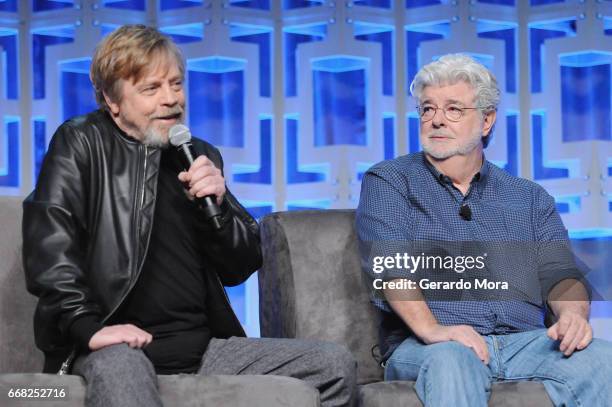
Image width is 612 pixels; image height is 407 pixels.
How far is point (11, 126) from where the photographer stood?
3.67 m

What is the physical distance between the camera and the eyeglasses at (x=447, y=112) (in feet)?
9.07

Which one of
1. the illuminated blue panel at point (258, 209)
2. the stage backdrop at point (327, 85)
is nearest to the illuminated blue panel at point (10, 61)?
the stage backdrop at point (327, 85)

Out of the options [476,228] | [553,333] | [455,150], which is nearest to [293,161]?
[455,150]

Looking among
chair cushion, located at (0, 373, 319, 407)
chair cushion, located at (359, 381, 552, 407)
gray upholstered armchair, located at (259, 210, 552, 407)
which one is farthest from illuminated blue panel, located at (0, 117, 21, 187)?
chair cushion, located at (359, 381, 552, 407)

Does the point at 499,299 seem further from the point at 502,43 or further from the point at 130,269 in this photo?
the point at 502,43

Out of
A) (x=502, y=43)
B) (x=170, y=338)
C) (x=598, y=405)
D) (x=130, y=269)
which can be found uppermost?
(x=502, y=43)

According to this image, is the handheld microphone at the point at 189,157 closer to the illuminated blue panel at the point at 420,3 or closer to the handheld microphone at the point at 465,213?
the handheld microphone at the point at 465,213

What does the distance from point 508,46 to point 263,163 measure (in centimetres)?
96

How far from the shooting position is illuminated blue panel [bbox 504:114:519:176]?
374cm

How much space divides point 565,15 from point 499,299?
1.49m

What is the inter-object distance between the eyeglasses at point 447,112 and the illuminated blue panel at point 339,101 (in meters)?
0.91

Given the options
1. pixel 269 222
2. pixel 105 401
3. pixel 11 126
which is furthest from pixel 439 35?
pixel 105 401

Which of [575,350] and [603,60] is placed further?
[603,60]

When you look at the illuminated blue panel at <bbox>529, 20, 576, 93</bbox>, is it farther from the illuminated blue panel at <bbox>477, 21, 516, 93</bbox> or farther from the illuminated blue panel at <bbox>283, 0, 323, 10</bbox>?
the illuminated blue panel at <bbox>283, 0, 323, 10</bbox>
